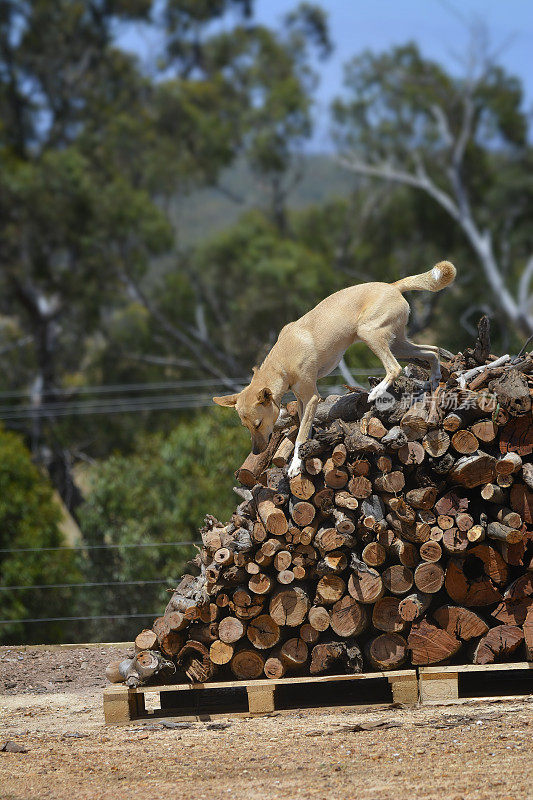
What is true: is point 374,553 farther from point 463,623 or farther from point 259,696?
point 259,696

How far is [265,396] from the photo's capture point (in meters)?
6.31

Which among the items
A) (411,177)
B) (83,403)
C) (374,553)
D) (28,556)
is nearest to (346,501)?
(374,553)

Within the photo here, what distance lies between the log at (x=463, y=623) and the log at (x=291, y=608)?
84cm

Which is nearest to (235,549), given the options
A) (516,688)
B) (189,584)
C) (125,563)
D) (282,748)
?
(189,584)

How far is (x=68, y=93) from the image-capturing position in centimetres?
2856

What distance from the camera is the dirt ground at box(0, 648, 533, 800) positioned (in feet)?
14.5

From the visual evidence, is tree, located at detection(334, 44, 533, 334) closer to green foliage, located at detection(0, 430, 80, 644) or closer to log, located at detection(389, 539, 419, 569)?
green foliage, located at detection(0, 430, 80, 644)

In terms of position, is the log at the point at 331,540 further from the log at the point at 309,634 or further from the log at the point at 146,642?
the log at the point at 146,642

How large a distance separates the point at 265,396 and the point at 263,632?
1595 millimetres

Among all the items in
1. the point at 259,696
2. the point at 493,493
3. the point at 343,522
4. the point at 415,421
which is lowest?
the point at 259,696

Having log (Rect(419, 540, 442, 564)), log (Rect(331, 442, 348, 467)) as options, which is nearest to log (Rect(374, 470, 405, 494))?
log (Rect(331, 442, 348, 467))

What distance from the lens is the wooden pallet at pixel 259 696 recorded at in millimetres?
6230

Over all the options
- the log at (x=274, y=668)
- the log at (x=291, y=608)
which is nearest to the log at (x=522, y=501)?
the log at (x=291, y=608)

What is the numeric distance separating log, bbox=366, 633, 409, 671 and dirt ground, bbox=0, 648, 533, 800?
0.29 m
